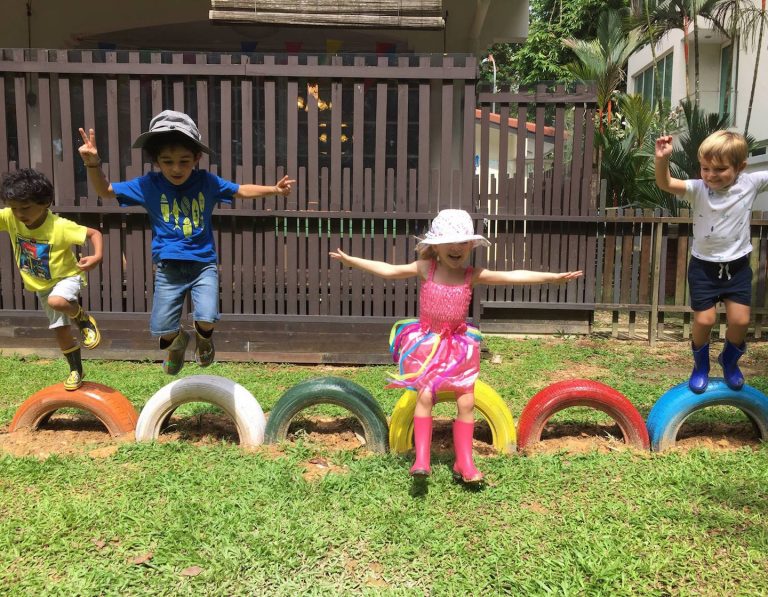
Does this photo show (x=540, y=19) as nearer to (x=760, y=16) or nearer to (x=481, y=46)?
(x=760, y=16)

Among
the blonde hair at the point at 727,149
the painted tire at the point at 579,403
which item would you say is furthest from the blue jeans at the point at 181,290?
the blonde hair at the point at 727,149

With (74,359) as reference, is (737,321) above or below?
above

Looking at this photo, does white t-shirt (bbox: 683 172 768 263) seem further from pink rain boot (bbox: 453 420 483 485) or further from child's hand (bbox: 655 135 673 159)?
pink rain boot (bbox: 453 420 483 485)

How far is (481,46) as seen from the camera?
39.0 feet

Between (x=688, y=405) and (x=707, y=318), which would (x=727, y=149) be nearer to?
(x=707, y=318)

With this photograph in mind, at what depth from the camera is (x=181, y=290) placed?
4730 millimetres

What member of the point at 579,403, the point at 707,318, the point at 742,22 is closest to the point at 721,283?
the point at 707,318

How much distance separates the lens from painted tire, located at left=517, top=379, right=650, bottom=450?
4.44 m

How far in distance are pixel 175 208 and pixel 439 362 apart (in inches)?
84.2

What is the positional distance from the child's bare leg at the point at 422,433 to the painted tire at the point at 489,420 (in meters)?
0.41

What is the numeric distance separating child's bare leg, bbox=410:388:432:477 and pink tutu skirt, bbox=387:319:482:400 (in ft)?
0.22

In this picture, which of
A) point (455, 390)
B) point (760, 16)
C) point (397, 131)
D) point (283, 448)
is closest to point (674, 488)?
point (455, 390)

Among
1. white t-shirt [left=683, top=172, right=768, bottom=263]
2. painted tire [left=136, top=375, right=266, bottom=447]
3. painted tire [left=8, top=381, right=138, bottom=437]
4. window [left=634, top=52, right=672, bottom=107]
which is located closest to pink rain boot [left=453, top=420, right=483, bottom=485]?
painted tire [left=136, top=375, right=266, bottom=447]

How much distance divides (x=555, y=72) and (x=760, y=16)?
17583 millimetres
